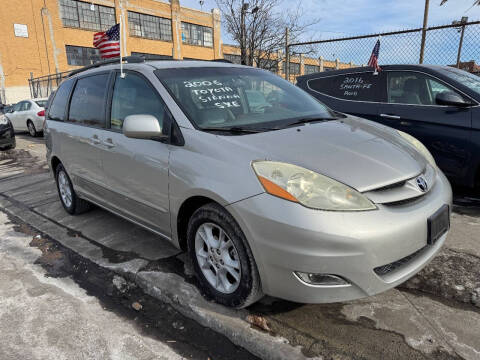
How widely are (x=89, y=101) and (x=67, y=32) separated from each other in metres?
29.1

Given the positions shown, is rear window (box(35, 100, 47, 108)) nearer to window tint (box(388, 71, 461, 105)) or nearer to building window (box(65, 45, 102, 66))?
window tint (box(388, 71, 461, 105))

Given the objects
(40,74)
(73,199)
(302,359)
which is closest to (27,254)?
(73,199)

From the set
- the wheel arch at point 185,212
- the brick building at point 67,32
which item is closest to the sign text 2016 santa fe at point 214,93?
the wheel arch at point 185,212

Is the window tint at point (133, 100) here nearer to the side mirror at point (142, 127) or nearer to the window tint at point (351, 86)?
the side mirror at point (142, 127)

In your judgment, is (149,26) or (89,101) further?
(149,26)

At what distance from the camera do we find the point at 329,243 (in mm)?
1839

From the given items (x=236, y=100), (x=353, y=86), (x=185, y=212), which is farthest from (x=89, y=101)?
(x=353, y=86)

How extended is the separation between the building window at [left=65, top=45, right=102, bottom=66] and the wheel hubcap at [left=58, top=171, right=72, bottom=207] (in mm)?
27050

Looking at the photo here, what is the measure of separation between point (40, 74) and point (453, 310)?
31.2m

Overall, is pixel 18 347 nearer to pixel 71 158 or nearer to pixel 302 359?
pixel 302 359

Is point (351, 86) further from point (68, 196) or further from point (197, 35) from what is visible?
point (197, 35)

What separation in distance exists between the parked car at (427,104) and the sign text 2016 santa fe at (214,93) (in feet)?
8.35

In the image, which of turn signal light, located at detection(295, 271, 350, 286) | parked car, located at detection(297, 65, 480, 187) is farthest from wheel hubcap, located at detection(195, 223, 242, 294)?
parked car, located at detection(297, 65, 480, 187)

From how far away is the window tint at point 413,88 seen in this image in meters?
4.27
